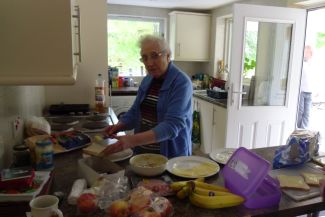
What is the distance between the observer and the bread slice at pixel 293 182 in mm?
1133

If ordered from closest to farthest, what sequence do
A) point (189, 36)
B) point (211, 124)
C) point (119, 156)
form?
point (119, 156) → point (211, 124) → point (189, 36)

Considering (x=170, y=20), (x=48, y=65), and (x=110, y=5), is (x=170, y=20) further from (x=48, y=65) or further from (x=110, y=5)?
(x=48, y=65)

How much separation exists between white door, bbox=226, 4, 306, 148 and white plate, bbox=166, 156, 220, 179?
5.46 feet

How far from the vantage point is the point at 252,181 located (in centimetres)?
99

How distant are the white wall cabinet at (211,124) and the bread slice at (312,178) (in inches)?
64.9

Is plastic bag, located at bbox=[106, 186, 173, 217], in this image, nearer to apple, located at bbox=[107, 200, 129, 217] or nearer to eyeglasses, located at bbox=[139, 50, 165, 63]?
apple, located at bbox=[107, 200, 129, 217]

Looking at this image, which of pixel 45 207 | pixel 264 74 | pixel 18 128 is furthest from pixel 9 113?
pixel 264 74

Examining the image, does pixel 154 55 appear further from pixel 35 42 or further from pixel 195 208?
pixel 195 208

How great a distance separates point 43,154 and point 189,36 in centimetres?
366

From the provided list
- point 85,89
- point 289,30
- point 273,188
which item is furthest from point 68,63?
point 289,30

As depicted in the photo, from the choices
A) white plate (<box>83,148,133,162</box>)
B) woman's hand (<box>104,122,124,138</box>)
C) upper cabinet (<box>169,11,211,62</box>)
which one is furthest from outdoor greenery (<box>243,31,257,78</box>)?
white plate (<box>83,148,133,162</box>)

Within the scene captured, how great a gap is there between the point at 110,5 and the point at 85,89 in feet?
6.85

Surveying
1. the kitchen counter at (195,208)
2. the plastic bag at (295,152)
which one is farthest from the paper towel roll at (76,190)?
the plastic bag at (295,152)

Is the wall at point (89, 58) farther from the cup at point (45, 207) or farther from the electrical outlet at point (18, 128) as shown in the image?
the cup at point (45, 207)
